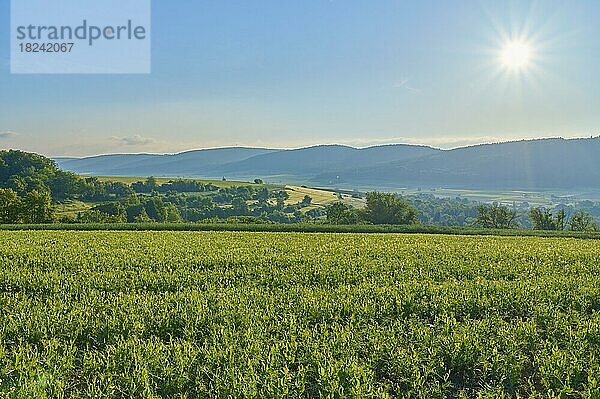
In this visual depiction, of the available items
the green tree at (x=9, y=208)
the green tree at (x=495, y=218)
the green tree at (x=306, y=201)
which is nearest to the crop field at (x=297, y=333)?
the green tree at (x=9, y=208)

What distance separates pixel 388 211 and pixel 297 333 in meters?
61.2

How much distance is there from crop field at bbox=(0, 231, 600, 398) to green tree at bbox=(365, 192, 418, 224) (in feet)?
174

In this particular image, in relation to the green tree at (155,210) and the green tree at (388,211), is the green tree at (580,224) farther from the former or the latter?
the green tree at (155,210)

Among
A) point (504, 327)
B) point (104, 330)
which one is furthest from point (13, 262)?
point (504, 327)

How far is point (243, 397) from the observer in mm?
6184

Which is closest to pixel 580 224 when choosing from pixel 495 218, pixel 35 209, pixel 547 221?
pixel 547 221

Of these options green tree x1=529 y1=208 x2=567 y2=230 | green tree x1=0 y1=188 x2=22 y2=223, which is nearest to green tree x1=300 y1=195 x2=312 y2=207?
green tree x1=529 y1=208 x2=567 y2=230

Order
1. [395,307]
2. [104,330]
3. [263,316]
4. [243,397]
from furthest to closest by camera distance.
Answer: [395,307]
[263,316]
[104,330]
[243,397]

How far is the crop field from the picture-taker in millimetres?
6594

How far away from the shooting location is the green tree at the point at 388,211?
6781 centimetres

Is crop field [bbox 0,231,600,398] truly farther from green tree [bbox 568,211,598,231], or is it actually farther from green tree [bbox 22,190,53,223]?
green tree [bbox 568,211,598,231]

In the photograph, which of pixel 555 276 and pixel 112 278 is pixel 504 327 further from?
pixel 112 278

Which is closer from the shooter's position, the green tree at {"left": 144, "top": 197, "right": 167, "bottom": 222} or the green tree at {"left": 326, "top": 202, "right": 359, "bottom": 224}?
the green tree at {"left": 326, "top": 202, "right": 359, "bottom": 224}

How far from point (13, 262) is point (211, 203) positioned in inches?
3574
